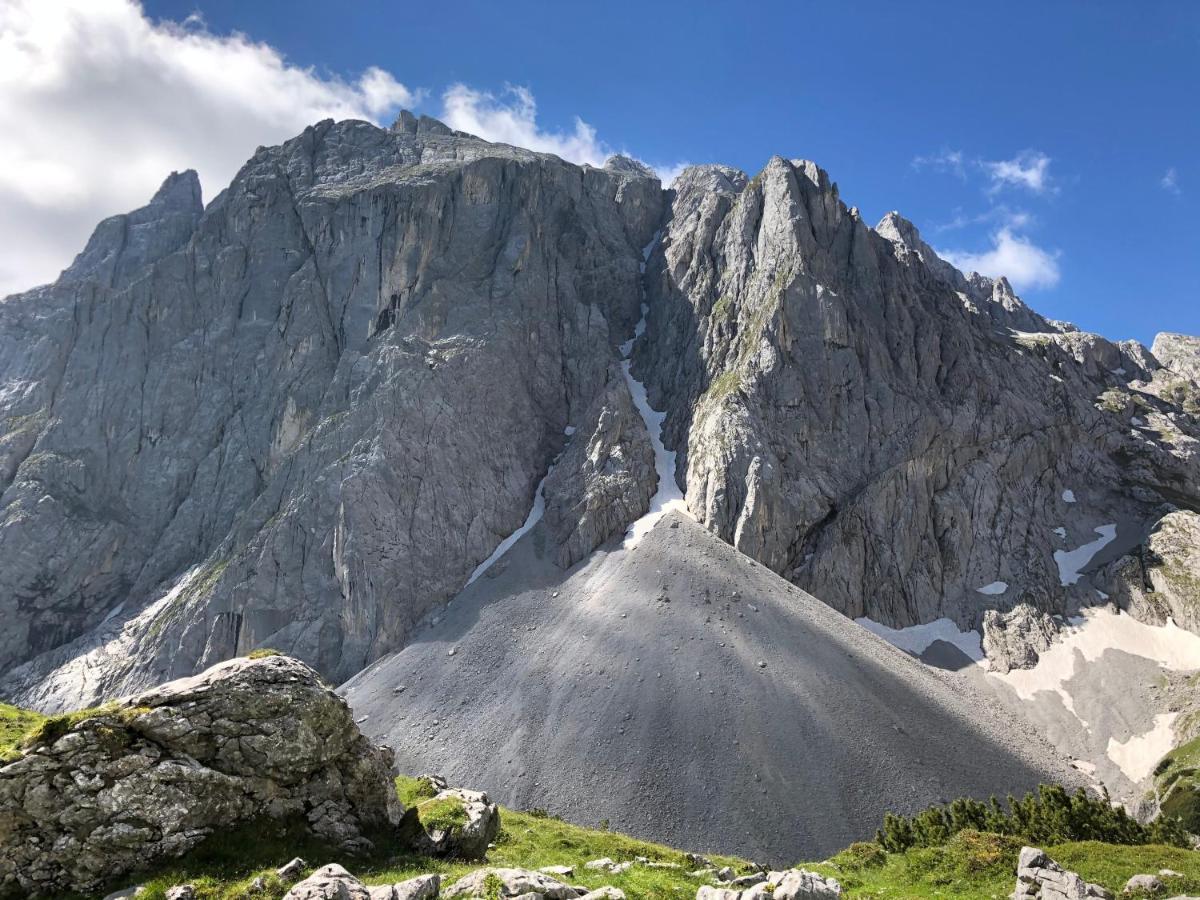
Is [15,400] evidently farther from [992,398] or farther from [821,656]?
[992,398]

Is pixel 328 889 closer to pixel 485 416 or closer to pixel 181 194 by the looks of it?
pixel 485 416

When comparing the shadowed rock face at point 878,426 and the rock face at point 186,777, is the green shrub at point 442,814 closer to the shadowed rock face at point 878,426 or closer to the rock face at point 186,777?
the rock face at point 186,777

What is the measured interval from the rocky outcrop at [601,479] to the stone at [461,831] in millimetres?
64422

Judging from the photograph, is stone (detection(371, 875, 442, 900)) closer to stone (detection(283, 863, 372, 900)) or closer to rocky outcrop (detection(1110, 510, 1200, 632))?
stone (detection(283, 863, 372, 900))

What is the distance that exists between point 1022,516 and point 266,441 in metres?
111

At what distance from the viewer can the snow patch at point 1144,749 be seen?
6681cm

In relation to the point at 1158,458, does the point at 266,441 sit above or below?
below

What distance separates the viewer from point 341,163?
5674 inches

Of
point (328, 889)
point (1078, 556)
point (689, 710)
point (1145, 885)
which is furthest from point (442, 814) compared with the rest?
point (1078, 556)

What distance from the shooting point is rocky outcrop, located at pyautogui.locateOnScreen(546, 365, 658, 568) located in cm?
9231

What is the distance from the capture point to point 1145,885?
18.8 meters

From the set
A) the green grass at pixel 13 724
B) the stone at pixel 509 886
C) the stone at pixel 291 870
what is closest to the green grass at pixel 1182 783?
the stone at pixel 509 886

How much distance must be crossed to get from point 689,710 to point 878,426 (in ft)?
178

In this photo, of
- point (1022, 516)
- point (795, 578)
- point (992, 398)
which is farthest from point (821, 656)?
point (992, 398)
